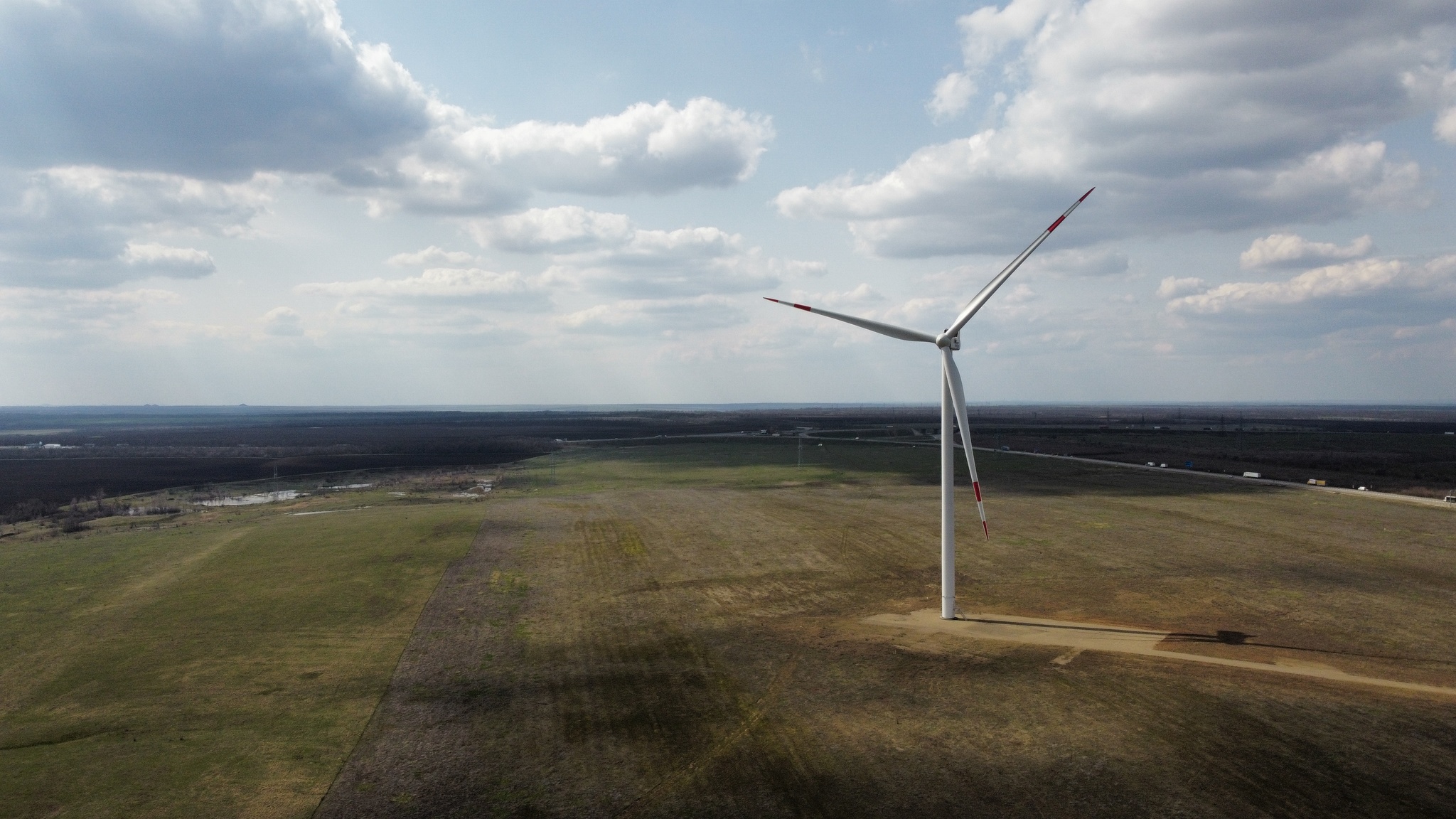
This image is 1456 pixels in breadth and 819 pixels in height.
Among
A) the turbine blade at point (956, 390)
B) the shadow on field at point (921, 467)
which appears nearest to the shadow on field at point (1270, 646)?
the turbine blade at point (956, 390)

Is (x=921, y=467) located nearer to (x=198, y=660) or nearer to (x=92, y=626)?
(x=198, y=660)

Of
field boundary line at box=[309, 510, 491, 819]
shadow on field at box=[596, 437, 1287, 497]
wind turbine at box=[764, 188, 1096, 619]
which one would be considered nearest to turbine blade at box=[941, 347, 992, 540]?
wind turbine at box=[764, 188, 1096, 619]

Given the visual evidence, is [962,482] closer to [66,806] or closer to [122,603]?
[122,603]

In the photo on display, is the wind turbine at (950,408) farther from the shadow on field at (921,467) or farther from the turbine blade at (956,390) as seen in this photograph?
the shadow on field at (921,467)

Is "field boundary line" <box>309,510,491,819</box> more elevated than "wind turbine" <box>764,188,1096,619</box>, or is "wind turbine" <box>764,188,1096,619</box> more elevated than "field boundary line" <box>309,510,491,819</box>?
"wind turbine" <box>764,188,1096,619</box>

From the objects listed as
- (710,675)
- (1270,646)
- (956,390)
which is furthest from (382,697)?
(1270,646)

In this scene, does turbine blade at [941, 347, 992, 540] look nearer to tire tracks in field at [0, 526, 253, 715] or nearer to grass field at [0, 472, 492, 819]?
grass field at [0, 472, 492, 819]
